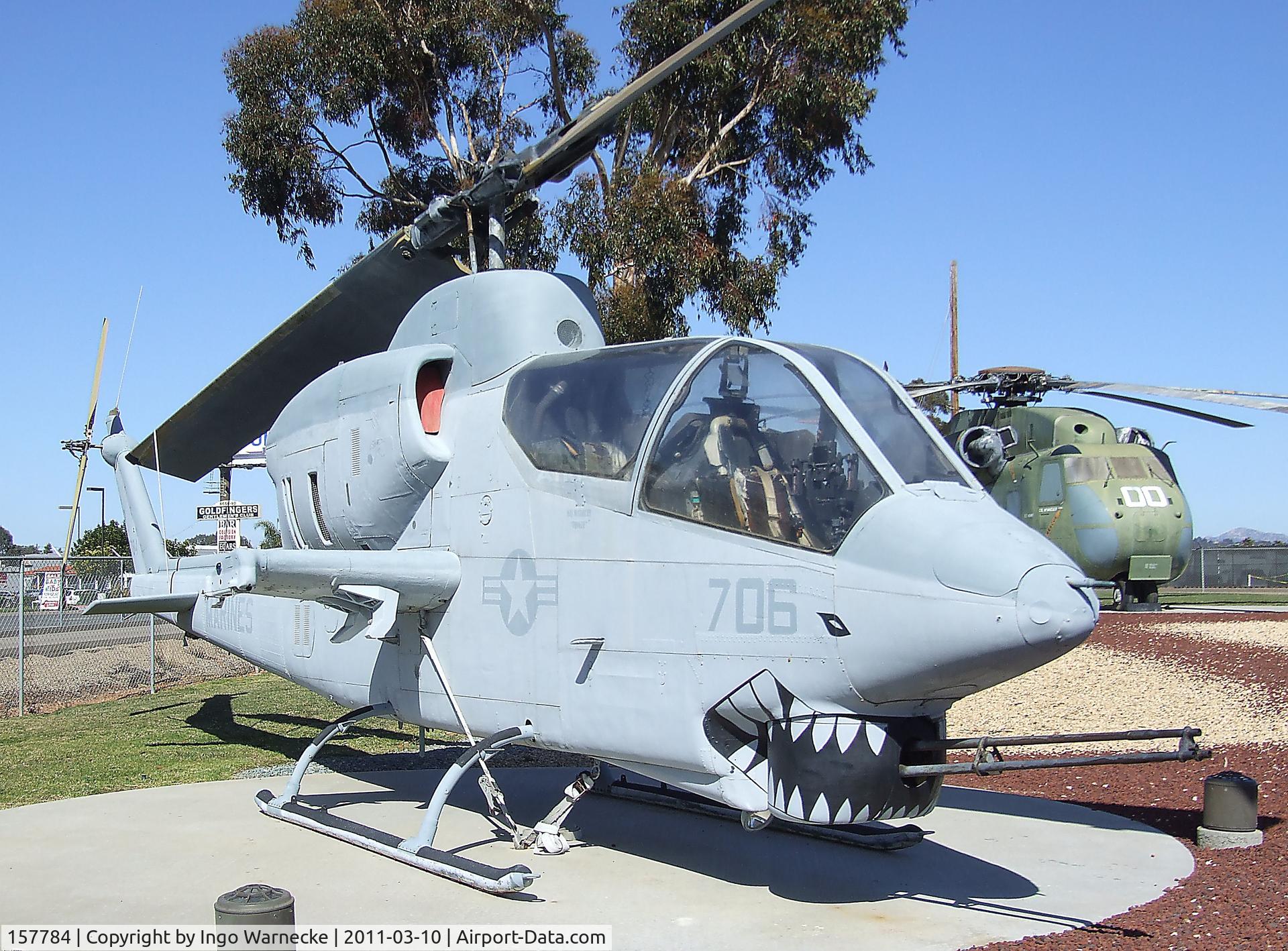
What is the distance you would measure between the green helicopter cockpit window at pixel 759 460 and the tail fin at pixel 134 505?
715 cm

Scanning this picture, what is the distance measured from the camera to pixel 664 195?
1930cm

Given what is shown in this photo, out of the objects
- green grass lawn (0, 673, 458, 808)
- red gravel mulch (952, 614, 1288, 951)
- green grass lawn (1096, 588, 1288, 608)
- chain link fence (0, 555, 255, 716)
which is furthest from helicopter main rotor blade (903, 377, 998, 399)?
chain link fence (0, 555, 255, 716)

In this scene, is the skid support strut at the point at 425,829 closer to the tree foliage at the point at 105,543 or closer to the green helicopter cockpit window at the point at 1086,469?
the green helicopter cockpit window at the point at 1086,469

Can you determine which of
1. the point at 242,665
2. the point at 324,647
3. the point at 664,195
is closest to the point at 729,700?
the point at 324,647

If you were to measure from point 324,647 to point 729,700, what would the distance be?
422cm

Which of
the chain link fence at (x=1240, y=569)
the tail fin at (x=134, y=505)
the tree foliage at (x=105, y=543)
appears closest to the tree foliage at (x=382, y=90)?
the tail fin at (x=134, y=505)

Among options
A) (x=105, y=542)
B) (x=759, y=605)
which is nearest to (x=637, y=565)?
(x=759, y=605)

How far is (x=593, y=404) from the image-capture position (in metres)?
6.22

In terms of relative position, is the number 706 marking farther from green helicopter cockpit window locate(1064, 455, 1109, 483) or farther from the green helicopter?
green helicopter cockpit window locate(1064, 455, 1109, 483)

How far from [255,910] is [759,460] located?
9.77 feet

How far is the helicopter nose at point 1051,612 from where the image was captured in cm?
459

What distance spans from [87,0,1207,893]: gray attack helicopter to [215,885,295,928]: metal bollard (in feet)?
6.46

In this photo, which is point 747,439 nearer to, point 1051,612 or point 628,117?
point 1051,612

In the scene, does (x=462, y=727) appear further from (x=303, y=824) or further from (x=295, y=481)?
(x=295, y=481)
